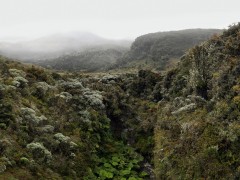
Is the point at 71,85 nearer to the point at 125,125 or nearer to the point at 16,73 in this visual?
the point at 16,73

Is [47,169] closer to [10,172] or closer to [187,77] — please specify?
[10,172]

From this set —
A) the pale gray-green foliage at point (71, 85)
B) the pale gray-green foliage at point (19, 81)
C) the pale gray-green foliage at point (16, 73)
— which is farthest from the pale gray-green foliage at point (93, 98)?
the pale gray-green foliage at point (19, 81)

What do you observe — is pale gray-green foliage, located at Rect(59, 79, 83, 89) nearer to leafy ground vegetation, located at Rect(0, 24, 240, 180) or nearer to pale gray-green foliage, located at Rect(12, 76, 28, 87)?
leafy ground vegetation, located at Rect(0, 24, 240, 180)

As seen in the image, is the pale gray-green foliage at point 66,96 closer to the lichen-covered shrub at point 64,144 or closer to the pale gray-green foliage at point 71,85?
the pale gray-green foliage at point 71,85

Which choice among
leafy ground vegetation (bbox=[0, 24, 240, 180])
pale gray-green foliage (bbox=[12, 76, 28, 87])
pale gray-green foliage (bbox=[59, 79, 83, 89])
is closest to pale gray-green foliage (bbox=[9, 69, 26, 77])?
leafy ground vegetation (bbox=[0, 24, 240, 180])

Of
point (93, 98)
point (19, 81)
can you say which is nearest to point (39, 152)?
point (19, 81)

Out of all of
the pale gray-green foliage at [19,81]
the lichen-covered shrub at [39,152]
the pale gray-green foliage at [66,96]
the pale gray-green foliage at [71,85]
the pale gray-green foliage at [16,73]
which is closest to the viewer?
the lichen-covered shrub at [39,152]

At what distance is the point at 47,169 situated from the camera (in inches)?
868

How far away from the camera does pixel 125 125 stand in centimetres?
3709

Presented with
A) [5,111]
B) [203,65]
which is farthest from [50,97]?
[203,65]

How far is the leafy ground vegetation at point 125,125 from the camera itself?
21.3 meters

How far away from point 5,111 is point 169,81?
21753 millimetres

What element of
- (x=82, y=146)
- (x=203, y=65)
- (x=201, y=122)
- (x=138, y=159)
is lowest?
(x=138, y=159)

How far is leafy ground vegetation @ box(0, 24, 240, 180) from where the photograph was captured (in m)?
21.3
